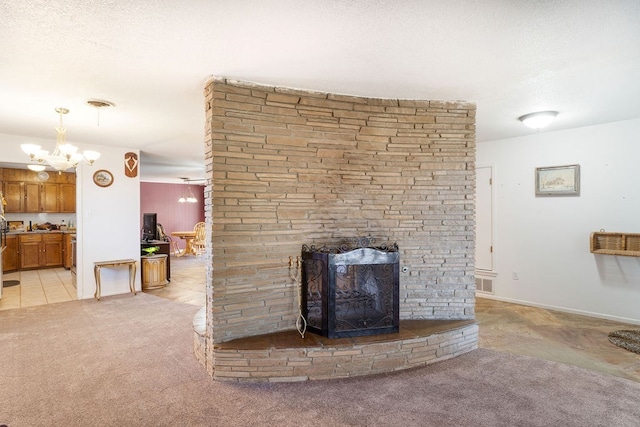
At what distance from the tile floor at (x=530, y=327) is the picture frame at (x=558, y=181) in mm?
1591

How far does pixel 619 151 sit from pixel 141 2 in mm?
5176

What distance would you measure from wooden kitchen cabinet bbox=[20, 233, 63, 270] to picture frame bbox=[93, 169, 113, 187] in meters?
3.36

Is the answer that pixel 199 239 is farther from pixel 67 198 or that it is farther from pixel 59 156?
pixel 59 156

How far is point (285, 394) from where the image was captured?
2.58 metres

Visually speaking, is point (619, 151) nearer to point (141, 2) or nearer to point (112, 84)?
point (141, 2)

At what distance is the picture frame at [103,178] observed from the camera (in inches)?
221

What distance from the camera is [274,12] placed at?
6.39 feet

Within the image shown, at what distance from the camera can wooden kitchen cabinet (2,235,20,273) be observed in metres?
7.32

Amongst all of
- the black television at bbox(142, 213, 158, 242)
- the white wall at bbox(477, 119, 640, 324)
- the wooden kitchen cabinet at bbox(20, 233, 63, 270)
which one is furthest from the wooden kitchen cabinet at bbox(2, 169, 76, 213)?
the white wall at bbox(477, 119, 640, 324)

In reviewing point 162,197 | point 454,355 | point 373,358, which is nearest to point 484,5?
point 373,358

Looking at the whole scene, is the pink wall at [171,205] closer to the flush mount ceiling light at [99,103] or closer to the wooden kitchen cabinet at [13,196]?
the wooden kitchen cabinet at [13,196]

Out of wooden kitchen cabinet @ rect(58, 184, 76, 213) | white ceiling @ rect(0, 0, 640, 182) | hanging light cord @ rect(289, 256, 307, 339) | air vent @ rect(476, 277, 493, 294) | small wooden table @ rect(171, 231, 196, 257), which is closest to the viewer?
white ceiling @ rect(0, 0, 640, 182)

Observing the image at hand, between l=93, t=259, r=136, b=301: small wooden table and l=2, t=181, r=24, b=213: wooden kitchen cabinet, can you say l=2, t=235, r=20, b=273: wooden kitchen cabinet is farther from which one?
l=93, t=259, r=136, b=301: small wooden table

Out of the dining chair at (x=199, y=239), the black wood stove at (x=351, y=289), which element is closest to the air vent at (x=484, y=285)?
the black wood stove at (x=351, y=289)
